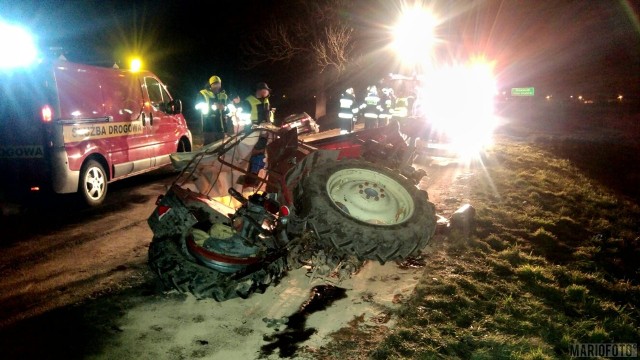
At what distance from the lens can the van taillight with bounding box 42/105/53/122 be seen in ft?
19.4

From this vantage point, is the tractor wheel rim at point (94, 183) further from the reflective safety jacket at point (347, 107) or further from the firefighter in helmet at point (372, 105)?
the firefighter in helmet at point (372, 105)

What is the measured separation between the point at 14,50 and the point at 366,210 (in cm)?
519

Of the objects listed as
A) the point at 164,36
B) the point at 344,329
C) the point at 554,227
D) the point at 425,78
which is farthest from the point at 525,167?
the point at 164,36

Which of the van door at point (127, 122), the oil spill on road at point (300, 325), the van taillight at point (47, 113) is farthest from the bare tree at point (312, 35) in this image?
the oil spill on road at point (300, 325)

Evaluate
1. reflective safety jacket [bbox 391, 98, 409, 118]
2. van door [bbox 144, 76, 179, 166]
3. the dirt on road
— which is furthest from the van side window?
reflective safety jacket [bbox 391, 98, 409, 118]

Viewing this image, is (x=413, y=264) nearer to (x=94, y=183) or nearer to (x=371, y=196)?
(x=371, y=196)

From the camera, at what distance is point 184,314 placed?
139 inches

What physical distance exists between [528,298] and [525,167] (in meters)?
6.93

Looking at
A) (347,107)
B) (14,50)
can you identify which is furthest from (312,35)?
(14,50)

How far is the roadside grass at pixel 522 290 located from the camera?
10.4 ft

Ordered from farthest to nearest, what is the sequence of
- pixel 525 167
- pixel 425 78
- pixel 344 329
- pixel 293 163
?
pixel 425 78 < pixel 525 167 < pixel 293 163 < pixel 344 329

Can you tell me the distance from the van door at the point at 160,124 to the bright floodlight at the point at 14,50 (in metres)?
2.13

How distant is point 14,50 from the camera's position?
5.93 metres

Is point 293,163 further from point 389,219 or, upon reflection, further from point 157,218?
point 157,218
